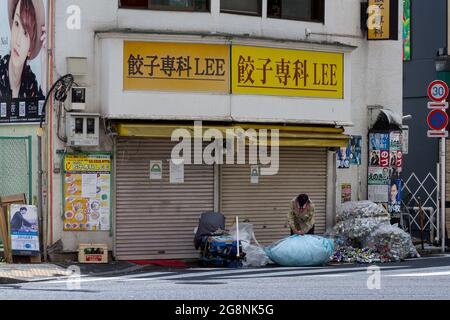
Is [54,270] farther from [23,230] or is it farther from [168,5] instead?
[168,5]

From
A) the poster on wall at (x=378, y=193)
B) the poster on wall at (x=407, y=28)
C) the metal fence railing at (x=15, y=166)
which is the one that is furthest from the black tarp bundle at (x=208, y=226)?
the poster on wall at (x=407, y=28)

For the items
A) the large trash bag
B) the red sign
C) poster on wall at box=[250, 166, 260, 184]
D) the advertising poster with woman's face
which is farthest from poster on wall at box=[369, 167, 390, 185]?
the advertising poster with woman's face

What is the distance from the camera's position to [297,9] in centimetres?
2188

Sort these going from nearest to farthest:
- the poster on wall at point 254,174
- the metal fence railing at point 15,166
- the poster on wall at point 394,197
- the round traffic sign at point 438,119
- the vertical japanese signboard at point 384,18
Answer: the metal fence railing at point 15,166 → the poster on wall at point 254,174 → the vertical japanese signboard at point 384,18 → the round traffic sign at point 438,119 → the poster on wall at point 394,197

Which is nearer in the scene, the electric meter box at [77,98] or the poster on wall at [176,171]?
the electric meter box at [77,98]

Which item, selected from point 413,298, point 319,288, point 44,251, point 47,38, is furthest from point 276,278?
point 47,38

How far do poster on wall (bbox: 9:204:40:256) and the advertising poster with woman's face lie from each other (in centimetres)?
191

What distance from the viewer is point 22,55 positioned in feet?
67.2

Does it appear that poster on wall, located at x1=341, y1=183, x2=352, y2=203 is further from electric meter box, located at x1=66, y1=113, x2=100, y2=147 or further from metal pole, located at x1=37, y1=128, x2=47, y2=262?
metal pole, located at x1=37, y1=128, x2=47, y2=262

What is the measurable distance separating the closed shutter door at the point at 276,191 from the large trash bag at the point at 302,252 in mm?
1828

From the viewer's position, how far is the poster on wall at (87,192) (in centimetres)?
1967

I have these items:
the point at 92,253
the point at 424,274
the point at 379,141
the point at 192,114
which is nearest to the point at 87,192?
the point at 92,253

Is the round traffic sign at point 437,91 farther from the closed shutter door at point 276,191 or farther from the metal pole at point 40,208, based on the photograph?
the metal pole at point 40,208
